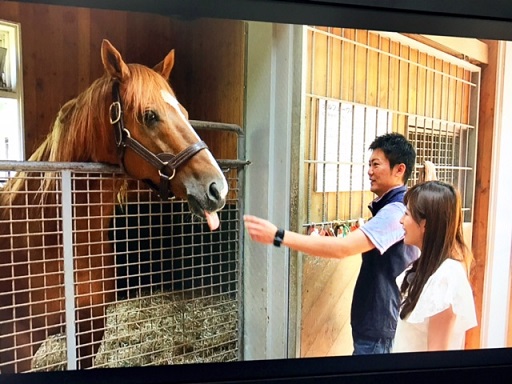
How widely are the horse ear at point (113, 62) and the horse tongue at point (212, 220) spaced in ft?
1.65

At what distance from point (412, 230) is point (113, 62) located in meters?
1.16

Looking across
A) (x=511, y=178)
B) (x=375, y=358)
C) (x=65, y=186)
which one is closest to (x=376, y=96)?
(x=511, y=178)

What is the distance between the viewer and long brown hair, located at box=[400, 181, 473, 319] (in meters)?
1.30

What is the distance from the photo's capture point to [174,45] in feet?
3.76

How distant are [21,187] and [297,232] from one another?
883 mm

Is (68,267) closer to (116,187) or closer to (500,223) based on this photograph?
(116,187)

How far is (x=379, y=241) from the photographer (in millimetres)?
1286

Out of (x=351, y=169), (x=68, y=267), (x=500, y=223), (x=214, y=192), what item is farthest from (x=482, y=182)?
(x=68, y=267)

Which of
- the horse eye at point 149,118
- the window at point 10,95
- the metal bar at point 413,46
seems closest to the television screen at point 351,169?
the metal bar at point 413,46

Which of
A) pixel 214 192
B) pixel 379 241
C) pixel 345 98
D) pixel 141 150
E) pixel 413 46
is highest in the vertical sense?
pixel 413 46

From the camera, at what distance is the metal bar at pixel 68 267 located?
3.60 ft

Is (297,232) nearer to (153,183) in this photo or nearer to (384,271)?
(384,271)

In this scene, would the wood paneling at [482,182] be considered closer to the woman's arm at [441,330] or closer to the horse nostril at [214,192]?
the woman's arm at [441,330]

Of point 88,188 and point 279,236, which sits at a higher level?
point 88,188
